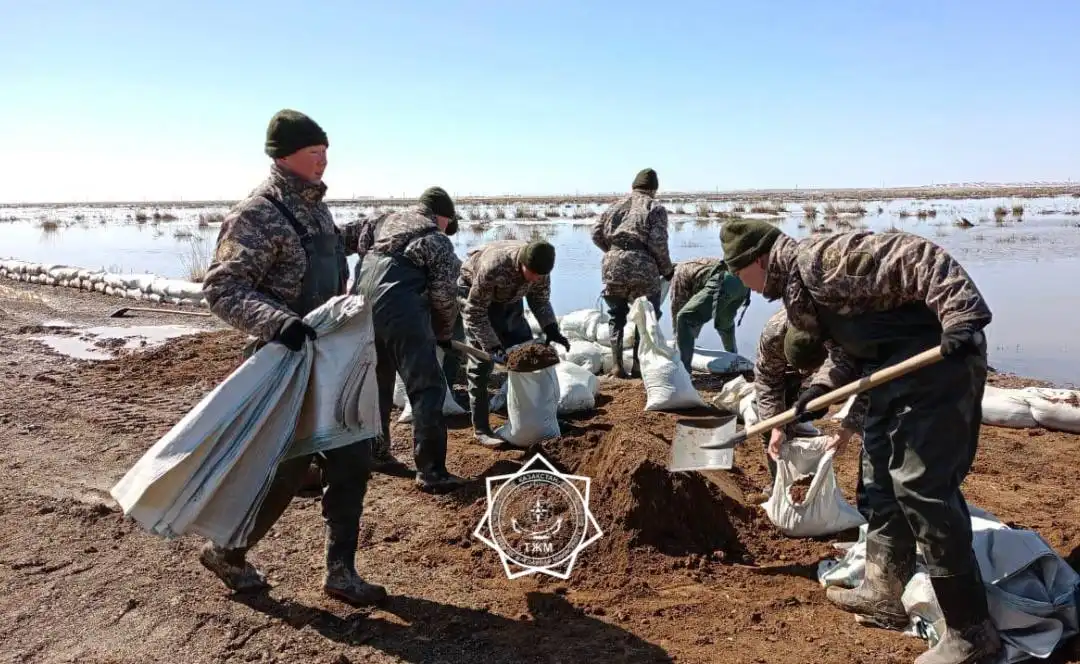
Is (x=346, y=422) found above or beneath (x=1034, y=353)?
above

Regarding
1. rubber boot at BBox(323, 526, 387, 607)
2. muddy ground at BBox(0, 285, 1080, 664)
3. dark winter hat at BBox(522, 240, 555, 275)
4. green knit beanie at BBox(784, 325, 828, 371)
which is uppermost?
dark winter hat at BBox(522, 240, 555, 275)

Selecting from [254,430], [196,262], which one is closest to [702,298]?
[254,430]

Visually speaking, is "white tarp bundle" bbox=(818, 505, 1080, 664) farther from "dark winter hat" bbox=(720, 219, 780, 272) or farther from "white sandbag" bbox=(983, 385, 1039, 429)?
"white sandbag" bbox=(983, 385, 1039, 429)

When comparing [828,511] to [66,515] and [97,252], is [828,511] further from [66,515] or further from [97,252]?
[97,252]

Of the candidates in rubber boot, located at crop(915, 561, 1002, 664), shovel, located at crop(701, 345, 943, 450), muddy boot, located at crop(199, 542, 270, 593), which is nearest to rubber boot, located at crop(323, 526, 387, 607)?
muddy boot, located at crop(199, 542, 270, 593)

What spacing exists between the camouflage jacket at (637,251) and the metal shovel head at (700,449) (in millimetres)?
2832

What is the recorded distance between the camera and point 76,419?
5285 millimetres

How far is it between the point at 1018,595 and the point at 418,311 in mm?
2765

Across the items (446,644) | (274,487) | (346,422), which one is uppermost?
(346,422)

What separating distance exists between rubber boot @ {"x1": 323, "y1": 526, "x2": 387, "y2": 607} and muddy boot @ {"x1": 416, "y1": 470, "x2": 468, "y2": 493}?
1.15 m

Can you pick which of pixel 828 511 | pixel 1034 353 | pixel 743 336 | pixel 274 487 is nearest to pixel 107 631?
pixel 274 487

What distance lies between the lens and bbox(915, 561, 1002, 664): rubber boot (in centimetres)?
233

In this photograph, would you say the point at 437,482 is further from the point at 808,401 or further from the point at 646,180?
the point at 646,180

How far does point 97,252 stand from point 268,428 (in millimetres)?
20094
